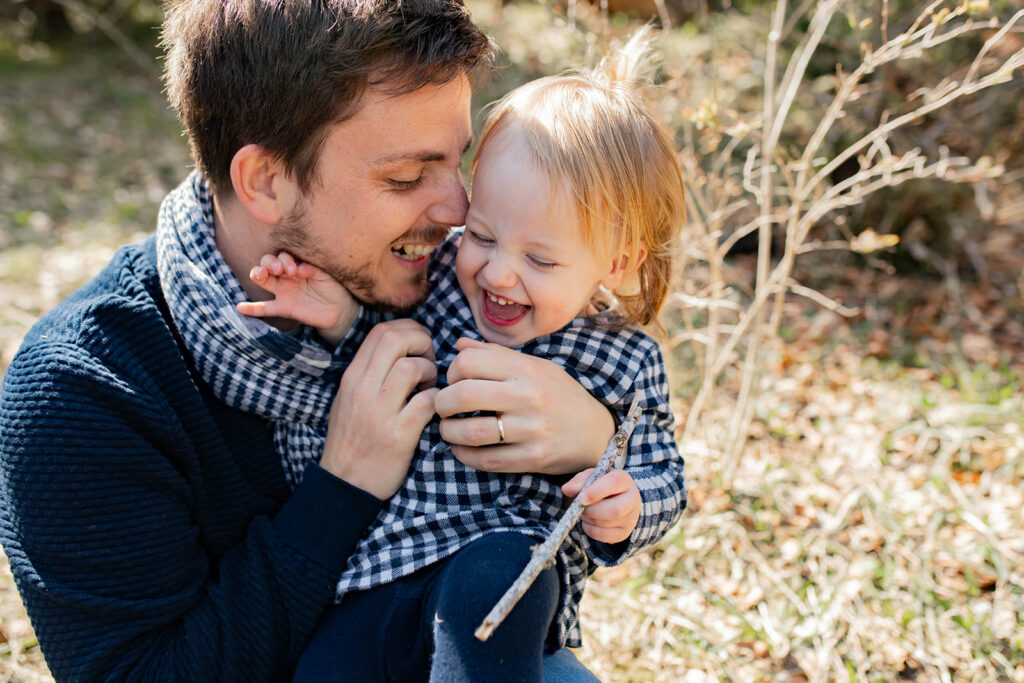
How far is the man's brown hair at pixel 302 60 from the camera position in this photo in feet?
6.38

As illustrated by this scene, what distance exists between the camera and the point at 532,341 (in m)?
2.10

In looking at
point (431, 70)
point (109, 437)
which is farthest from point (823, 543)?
point (109, 437)

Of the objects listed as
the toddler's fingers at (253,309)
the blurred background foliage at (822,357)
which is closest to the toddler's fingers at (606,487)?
the toddler's fingers at (253,309)

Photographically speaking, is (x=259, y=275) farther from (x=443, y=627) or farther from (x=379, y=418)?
(x=443, y=627)

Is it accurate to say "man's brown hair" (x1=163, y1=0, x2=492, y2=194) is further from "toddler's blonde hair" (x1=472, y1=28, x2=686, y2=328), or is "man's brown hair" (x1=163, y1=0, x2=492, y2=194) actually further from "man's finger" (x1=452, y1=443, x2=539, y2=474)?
"man's finger" (x1=452, y1=443, x2=539, y2=474)

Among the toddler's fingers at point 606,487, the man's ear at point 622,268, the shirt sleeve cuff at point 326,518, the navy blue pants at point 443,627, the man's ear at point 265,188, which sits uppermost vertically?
the man's ear at point 265,188

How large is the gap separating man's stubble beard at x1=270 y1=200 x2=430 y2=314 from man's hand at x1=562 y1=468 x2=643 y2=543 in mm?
773

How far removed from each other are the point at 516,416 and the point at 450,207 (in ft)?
1.95

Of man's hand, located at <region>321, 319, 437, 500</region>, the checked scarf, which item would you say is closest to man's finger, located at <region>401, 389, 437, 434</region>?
man's hand, located at <region>321, 319, 437, 500</region>

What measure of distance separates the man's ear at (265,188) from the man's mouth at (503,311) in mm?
572

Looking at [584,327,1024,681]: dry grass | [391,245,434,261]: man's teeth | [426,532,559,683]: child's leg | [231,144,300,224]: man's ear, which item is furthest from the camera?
[584,327,1024,681]: dry grass

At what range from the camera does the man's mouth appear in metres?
2.04

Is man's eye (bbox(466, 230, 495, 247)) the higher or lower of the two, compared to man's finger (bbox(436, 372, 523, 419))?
higher

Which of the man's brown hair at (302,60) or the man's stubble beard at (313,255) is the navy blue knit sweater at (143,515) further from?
the man's brown hair at (302,60)
